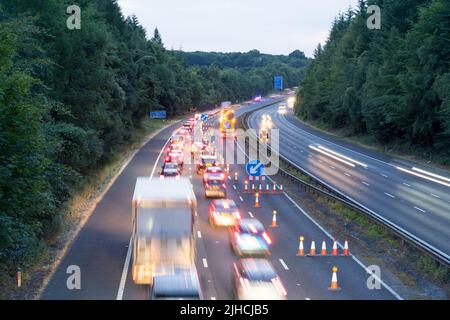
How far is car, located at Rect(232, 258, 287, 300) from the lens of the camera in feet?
56.3

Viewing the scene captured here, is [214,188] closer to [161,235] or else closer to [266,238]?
[266,238]

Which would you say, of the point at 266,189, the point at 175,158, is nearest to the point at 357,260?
the point at 266,189

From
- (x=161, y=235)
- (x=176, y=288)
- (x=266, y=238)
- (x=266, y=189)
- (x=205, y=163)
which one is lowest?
(x=266, y=189)

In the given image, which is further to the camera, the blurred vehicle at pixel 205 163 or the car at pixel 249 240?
the blurred vehicle at pixel 205 163

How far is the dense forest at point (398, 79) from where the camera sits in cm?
6175

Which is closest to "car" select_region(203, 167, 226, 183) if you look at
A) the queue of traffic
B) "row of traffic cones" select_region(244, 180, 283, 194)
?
"row of traffic cones" select_region(244, 180, 283, 194)

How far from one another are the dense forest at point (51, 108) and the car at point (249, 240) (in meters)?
6.75

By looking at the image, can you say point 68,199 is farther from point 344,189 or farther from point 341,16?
point 341,16

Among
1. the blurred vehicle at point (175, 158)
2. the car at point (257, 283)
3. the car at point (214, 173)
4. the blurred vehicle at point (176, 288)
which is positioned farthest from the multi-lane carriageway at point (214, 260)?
the blurred vehicle at point (175, 158)

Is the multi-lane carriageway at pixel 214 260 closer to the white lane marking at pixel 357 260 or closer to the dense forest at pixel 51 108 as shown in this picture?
the white lane marking at pixel 357 260

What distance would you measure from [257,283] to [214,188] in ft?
71.7

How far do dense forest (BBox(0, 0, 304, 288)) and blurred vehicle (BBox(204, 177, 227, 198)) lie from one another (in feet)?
25.1

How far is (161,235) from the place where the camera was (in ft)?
66.3

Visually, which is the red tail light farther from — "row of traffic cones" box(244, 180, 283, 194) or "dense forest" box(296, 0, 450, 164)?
"dense forest" box(296, 0, 450, 164)
